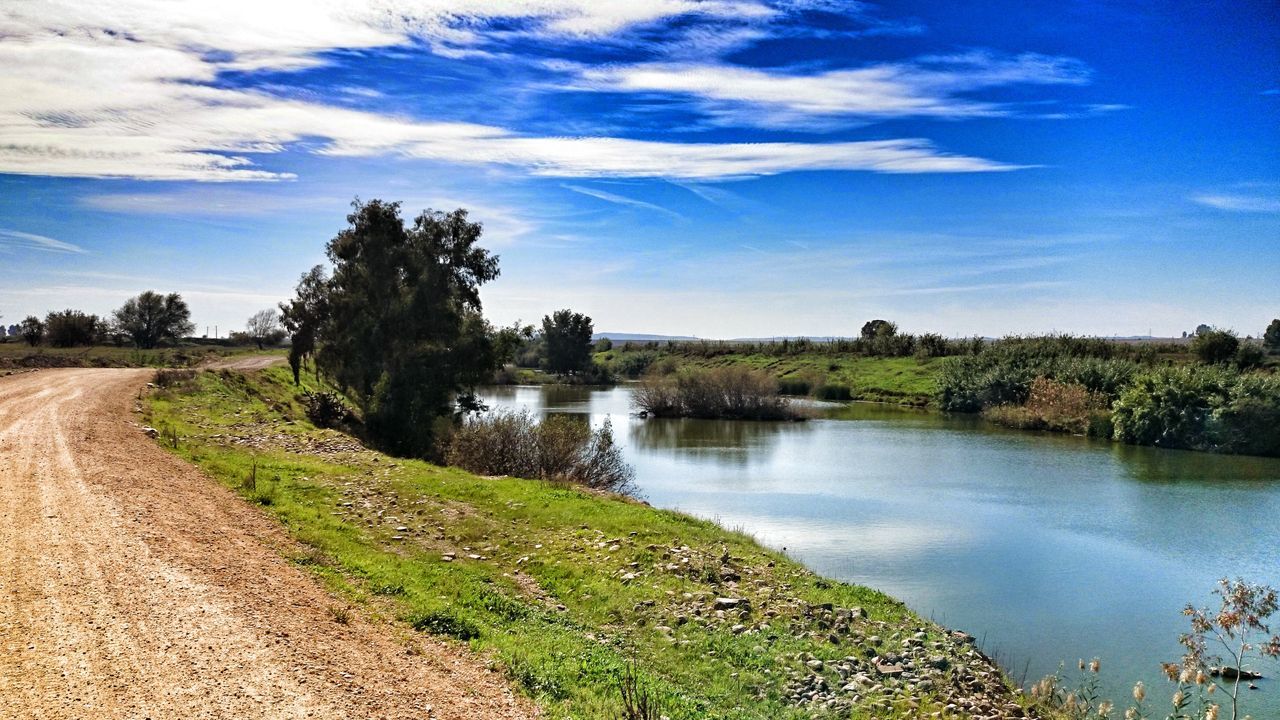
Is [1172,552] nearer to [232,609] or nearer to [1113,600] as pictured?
[1113,600]

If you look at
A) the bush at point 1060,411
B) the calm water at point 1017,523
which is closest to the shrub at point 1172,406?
the calm water at point 1017,523

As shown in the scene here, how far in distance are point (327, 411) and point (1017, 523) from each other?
1124 inches

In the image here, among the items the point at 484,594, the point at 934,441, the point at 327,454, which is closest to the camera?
the point at 484,594

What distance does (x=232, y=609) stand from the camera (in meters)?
9.11

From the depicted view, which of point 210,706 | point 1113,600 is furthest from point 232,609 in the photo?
point 1113,600

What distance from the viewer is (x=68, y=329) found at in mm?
66438

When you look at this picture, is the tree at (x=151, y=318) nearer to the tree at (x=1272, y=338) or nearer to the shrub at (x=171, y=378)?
the shrub at (x=171, y=378)

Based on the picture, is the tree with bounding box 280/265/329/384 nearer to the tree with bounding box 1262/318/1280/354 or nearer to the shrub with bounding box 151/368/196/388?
the shrub with bounding box 151/368/196/388

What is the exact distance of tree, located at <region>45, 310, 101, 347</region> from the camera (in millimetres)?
65625

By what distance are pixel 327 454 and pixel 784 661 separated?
53.8ft

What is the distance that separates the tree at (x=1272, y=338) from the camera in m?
85.5

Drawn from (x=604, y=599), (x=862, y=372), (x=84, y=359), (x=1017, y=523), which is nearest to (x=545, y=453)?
(x=604, y=599)

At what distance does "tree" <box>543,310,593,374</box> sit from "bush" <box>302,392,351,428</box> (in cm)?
7123

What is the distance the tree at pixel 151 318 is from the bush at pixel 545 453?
2582 inches
